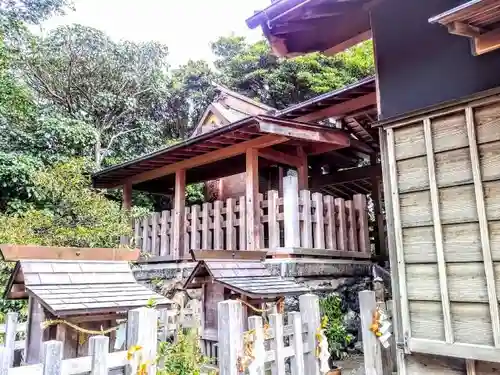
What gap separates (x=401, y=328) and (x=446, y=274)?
2.21 feet

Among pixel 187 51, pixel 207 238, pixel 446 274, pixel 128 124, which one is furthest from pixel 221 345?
pixel 187 51

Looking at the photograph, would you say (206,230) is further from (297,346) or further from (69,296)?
(69,296)

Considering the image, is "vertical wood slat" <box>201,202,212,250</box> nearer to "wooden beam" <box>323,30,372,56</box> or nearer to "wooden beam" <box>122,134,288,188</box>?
"wooden beam" <box>122,134,288,188</box>

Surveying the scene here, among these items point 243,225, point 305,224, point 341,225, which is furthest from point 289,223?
point 341,225

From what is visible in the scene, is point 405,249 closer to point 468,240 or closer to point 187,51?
point 468,240

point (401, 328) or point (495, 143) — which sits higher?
point (495, 143)

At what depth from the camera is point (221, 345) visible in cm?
319

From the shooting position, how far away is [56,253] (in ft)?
10.9

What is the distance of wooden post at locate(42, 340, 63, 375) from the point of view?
2.31 metres

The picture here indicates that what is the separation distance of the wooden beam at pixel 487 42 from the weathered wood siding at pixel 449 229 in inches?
17.5

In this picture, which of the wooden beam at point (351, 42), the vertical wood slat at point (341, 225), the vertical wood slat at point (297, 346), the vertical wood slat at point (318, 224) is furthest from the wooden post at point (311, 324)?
the vertical wood slat at point (341, 225)

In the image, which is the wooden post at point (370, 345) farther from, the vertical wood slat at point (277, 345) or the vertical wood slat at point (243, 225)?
the vertical wood slat at point (243, 225)

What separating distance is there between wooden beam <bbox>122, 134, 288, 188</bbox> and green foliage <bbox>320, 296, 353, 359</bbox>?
112 inches

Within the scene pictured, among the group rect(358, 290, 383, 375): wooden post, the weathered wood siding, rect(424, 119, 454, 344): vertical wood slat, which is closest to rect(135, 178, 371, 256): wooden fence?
rect(358, 290, 383, 375): wooden post
